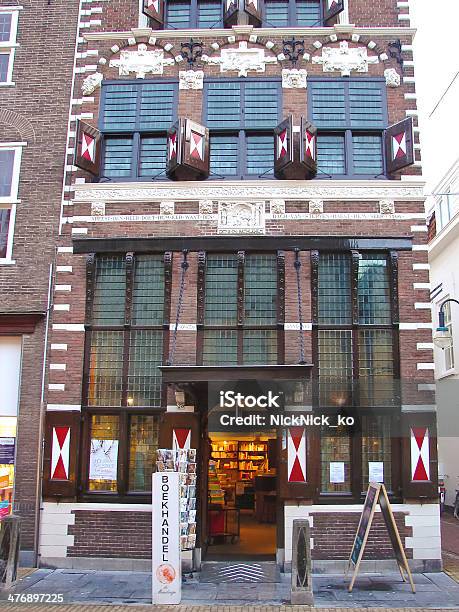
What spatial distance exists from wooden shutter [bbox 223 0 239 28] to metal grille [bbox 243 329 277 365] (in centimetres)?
735

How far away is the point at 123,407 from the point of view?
41.4ft

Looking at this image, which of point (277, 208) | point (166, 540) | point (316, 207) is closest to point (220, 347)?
point (277, 208)

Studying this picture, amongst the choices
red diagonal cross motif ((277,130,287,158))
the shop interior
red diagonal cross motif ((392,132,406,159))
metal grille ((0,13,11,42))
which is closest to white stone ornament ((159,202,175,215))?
red diagonal cross motif ((277,130,287,158))

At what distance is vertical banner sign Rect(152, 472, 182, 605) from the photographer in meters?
9.87

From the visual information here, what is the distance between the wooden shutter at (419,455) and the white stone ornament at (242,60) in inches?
329

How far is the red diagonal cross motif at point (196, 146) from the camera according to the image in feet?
42.5

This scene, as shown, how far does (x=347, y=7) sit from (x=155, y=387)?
988cm

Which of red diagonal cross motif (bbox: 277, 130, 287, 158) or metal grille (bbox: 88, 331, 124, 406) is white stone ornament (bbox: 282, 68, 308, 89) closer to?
red diagonal cross motif (bbox: 277, 130, 287, 158)

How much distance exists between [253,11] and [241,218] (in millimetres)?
5061

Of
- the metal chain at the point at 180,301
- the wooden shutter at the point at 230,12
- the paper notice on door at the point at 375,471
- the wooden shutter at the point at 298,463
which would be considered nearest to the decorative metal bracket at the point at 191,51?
the wooden shutter at the point at 230,12

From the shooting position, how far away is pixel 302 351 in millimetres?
12156

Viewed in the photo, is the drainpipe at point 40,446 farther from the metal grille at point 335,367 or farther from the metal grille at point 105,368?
the metal grille at point 335,367

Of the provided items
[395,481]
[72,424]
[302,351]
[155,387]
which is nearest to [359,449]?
[395,481]

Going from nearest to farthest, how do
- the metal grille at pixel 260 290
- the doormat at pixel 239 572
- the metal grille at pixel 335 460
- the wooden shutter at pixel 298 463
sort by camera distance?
the doormat at pixel 239 572 < the wooden shutter at pixel 298 463 < the metal grille at pixel 335 460 < the metal grille at pixel 260 290
